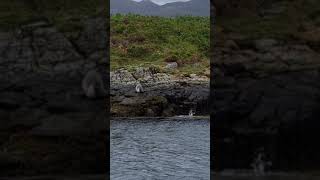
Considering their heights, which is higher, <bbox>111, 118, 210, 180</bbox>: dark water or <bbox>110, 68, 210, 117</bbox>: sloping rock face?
<bbox>110, 68, 210, 117</bbox>: sloping rock face

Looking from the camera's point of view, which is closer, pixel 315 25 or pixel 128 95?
pixel 315 25

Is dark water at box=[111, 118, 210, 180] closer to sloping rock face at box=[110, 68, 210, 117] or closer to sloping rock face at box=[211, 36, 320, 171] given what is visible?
sloping rock face at box=[110, 68, 210, 117]

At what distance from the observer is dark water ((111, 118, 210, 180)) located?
49.9 ft

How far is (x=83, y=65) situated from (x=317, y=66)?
127 inches

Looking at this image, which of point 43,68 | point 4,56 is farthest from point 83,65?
point 4,56

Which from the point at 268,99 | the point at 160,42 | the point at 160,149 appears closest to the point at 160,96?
the point at 160,42

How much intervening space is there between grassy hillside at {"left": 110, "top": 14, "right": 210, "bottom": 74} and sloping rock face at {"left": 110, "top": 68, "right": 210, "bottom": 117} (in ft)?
12.8

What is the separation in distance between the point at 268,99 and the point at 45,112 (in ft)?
10.1

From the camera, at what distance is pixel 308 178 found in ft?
27.9

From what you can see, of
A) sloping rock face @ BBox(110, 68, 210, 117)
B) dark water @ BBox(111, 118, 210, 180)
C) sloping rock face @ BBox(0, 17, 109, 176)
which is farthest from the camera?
sloping rock face @ BBox(110, 68, 210, 117)

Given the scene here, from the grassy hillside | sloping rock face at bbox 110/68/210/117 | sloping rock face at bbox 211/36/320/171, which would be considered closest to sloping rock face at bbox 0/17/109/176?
sloping rock face at bbox 211/36/320/171

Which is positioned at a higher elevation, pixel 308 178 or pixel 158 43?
pixel 158 43

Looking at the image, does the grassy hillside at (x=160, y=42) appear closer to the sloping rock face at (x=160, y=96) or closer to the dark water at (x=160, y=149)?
the sloping rock face at (x=160, y=96)

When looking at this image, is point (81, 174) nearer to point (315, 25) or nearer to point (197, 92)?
point (315, 25)
